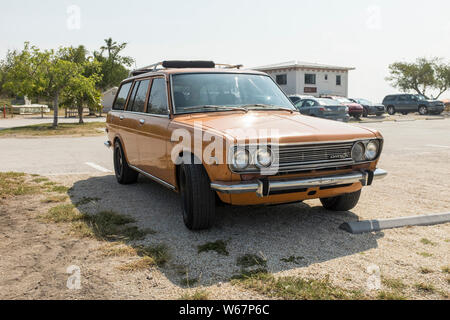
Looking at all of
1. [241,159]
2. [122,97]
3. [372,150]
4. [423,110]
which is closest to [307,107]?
[122,97]

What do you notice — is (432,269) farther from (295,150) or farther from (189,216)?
(189,216)

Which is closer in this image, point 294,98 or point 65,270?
point 65,270

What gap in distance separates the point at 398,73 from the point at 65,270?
61.3m

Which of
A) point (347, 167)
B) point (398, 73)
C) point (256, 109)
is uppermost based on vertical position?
point (398, 73)

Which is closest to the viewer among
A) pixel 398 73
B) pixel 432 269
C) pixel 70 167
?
pixel 432 269

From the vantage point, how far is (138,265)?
375 cm

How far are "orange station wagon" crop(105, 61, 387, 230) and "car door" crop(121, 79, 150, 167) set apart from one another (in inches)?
2.2

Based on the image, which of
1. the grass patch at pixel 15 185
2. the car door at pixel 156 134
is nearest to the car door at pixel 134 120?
the car door at pixel 156 134

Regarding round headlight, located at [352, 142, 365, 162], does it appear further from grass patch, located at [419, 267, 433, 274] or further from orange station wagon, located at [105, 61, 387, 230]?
grass patch, located at [419, 267, 433, 274]

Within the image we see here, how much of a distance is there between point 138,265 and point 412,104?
3665 cm

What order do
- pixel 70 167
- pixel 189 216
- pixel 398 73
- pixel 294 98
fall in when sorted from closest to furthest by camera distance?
pixel 189 216 → pixel 70 167 → pixel 294 98 → pixel 398 73
